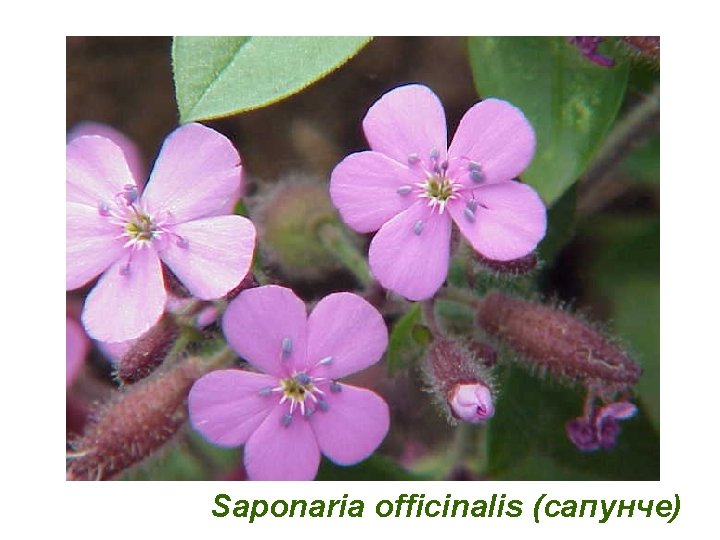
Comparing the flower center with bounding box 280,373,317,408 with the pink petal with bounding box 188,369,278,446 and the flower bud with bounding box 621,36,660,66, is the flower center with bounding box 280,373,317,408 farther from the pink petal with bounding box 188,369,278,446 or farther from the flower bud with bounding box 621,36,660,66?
the flower bud with bounding box 621,36,660,66

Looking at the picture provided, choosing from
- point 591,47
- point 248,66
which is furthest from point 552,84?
point 248,66

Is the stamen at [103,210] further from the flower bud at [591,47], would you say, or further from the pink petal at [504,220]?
the flower bud at [591,47]

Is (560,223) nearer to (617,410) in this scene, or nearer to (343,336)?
(617,410)

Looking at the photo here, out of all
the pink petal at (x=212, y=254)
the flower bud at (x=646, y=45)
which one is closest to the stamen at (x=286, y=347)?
the pink petal at (x=212, y=254)
